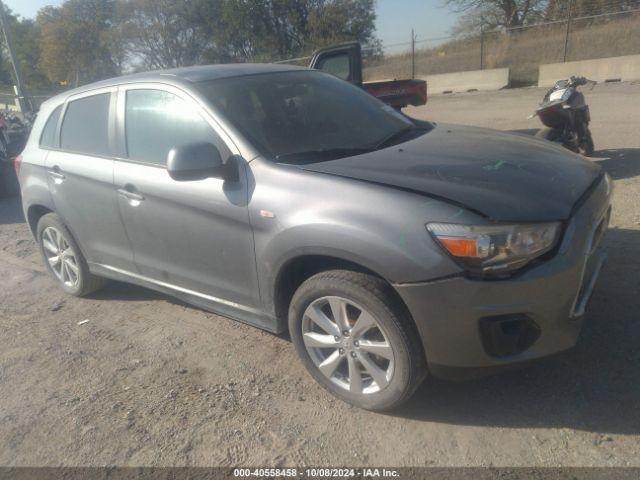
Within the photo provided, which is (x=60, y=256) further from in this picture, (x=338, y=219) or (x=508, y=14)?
(x=508, y=14)

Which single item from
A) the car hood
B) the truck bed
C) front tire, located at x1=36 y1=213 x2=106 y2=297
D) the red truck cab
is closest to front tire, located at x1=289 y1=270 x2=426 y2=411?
the car hood

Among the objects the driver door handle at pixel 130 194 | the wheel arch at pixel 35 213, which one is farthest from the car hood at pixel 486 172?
the wheel arch at pixel 35 213

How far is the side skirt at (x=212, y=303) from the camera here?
3066mm

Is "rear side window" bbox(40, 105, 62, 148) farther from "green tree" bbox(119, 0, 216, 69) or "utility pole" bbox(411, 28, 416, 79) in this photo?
"green tree" bbox(119, 0, 216, 69)

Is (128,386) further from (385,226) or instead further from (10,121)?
(10,121)

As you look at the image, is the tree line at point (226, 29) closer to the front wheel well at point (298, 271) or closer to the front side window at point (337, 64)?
the front side window at point (337, 64)

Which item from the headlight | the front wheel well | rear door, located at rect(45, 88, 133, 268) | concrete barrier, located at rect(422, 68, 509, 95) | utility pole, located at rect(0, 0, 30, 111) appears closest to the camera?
the headlight

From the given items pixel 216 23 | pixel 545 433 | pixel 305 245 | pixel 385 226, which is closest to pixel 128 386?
pixel 305 245

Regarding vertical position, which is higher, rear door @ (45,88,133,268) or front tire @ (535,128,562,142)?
rear door @ (45,88,133,268)

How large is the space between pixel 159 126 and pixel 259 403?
1849 millimetres

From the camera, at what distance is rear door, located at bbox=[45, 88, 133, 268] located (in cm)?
373

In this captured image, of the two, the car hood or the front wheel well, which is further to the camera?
the front wheel well

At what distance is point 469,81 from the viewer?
20.2 m

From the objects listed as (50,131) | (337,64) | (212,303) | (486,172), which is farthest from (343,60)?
(486,172)
